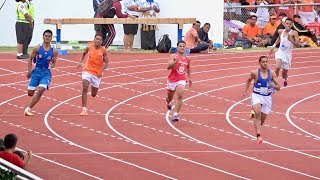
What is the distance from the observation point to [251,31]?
107 ft

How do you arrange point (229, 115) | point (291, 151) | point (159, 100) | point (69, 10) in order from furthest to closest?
point (69, 10) → point (159, 100) → point (229, 115) → point (291, 151)

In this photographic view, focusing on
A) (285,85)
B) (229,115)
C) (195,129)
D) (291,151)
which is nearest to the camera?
(291,151)

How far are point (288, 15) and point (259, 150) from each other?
16200 millimetres

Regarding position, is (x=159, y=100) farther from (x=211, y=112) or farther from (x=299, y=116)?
(x=299, y=116)

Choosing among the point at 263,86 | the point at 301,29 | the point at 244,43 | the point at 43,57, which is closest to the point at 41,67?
the point at 43,57

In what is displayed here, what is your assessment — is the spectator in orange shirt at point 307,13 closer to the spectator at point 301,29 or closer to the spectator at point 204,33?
the spectator at point 301,29

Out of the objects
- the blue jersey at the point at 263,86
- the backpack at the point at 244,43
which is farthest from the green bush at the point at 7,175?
the backpack at the point at 244,43

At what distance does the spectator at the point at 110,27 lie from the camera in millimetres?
29969

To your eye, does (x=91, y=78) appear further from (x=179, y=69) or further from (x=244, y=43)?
(x=244, y=43)

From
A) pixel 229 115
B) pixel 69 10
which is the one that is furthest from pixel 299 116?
pixel 69 10

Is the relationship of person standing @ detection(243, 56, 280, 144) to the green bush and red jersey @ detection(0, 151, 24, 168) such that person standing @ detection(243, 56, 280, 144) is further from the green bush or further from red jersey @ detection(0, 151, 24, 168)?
the green bush

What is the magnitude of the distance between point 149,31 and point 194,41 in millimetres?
1529

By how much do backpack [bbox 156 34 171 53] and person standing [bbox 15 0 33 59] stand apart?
3846 millimetres

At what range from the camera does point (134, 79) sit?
26391mm
